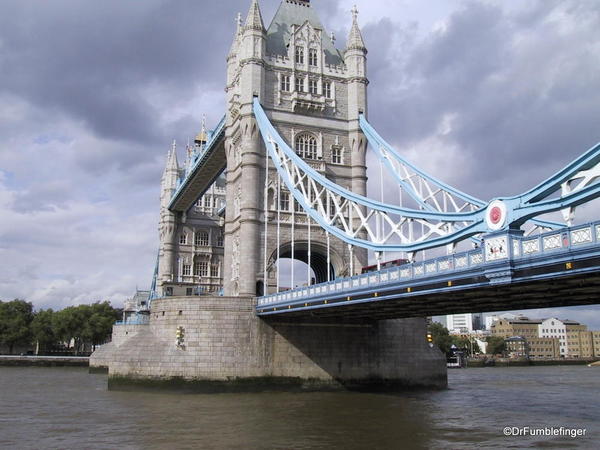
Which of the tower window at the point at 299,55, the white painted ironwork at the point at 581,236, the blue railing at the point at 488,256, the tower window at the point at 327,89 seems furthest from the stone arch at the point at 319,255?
the white painted ironwork at the point at 581,236

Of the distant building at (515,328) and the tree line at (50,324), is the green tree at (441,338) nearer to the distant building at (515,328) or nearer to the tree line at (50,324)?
the tree line at (50,324)

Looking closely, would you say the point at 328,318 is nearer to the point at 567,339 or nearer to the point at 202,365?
the point at 202,365

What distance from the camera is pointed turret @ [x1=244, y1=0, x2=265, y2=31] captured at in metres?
43.5

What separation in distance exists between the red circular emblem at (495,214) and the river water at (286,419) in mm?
6748

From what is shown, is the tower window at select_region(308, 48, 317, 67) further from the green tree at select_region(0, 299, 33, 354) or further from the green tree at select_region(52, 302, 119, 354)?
the green tree at select_region(0, 299, 33, 354)

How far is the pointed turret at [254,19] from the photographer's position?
143 feet

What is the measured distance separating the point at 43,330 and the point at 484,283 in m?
73.4

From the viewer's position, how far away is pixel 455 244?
71.9 feet

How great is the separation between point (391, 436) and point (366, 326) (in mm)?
17687

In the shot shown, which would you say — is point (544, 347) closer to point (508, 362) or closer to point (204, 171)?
point (508, 362)

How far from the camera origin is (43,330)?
81.2 meters

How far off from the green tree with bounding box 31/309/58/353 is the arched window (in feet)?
175

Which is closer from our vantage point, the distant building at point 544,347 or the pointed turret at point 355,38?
the pointed turret at point 355,38

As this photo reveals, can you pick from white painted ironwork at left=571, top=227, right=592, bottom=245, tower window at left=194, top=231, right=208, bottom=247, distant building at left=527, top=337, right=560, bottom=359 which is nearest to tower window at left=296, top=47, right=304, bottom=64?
white painted ironwork at left=571, top=227, right=592, bottom=245
